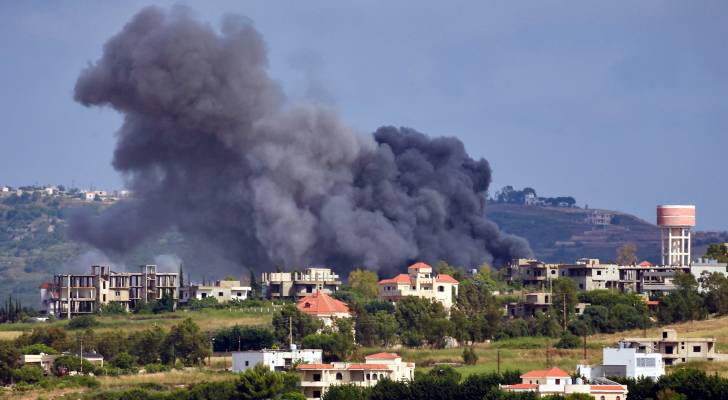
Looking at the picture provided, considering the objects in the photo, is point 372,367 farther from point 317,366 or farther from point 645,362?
point 645,362

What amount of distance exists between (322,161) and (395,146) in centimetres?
1117

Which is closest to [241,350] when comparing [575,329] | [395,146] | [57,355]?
[57,355]

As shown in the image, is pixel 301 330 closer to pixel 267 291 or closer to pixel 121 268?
pixel 267 291

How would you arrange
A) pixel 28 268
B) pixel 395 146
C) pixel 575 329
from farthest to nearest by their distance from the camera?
pixel 28 268 < pixel 395 146 < pixel 575 329

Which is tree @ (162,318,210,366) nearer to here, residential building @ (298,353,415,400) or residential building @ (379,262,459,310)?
residential building @ (298,353,415,400)

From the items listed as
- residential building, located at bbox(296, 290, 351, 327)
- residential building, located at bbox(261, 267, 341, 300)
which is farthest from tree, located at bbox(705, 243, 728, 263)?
residential building, located at bbox(296, 290, 351, 327)

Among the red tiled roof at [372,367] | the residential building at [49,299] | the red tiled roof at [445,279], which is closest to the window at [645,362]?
the red tiled roof at [372,367]

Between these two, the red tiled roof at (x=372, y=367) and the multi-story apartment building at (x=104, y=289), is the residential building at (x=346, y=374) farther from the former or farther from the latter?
the multi-story apartment building at (x=104, y=289)

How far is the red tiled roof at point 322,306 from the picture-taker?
290 ft

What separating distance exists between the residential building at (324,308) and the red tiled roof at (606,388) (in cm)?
2083

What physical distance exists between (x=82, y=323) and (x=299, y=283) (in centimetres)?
1489

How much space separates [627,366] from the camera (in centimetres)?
7162

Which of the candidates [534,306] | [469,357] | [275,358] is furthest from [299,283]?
[275,358]

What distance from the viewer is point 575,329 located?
8750cm
